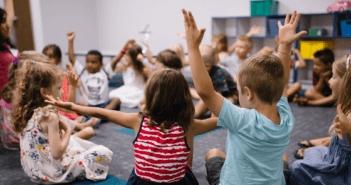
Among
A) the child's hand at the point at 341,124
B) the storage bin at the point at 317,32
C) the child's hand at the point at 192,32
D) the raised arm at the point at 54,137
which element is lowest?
the raised arm at the point at 54,137

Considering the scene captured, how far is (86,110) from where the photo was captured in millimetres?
1198

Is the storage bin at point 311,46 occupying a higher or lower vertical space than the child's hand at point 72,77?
lower

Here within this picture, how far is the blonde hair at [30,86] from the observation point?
1617 mm

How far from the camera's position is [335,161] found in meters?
1.47

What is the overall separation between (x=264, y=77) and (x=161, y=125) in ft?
1.63

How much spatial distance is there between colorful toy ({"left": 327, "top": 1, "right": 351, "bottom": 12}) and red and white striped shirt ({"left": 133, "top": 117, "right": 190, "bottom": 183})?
4361mm

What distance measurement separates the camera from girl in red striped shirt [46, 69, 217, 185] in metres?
1.24

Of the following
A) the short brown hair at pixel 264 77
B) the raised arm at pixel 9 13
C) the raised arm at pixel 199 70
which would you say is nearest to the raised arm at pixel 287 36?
the short brown hair at pixel 264 77

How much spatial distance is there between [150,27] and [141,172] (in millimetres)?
5910

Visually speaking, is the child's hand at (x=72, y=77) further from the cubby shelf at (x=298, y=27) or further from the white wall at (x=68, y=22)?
the white wall at (x=68, y=22)

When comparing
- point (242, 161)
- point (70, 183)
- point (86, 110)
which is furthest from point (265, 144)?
point (70, 183)

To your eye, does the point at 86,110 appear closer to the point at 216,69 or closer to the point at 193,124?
the point at 193,124

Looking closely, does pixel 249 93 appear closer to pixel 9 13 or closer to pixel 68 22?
pixel 9 13

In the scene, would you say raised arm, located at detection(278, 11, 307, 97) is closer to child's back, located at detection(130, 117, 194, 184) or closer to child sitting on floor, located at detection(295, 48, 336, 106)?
child's back, located at detection(130, 117, 194, 184)
